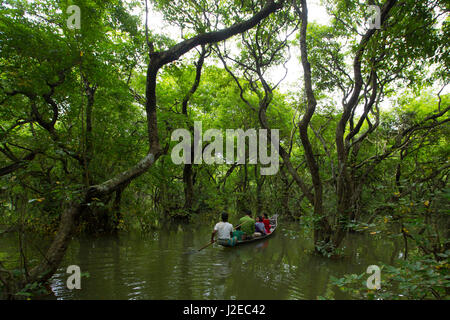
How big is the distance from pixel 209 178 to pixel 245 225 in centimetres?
897

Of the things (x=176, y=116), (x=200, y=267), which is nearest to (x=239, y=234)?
(x=200, y=267)

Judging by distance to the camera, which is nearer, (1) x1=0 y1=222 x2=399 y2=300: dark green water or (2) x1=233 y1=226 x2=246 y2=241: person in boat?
(1) x1=0 y1=222 x2=399 y2=300: dark green water

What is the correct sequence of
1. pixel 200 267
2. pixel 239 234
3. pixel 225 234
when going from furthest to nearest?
pixel 239 234, pixel 225 234, pixel 200 267

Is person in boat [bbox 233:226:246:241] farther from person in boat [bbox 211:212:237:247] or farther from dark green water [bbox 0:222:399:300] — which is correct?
person in boat [bbox 211:212:237:247]

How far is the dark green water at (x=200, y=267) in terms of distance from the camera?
18.0ft

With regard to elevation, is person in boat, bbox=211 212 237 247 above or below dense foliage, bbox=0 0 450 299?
below

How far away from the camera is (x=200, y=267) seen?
7.30 metres

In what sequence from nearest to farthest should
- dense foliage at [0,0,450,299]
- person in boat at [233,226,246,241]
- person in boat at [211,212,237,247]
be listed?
dense foliage at [0,0,450,299]
person in boat at [211,212,237,247]
person in boat at [233,226,246,241]

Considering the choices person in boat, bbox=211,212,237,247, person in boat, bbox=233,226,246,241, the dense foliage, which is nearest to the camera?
the dense foliage

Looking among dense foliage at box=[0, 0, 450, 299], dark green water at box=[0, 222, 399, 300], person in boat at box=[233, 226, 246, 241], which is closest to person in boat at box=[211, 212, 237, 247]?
dark green water at box=[0, 222, 399, 300]

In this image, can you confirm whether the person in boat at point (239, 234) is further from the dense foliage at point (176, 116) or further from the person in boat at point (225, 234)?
the dense foliage at point (176, 116)

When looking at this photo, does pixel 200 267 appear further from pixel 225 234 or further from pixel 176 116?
pixel 176 116

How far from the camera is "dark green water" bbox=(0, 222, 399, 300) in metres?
5.49
